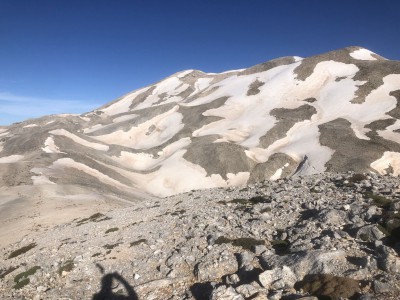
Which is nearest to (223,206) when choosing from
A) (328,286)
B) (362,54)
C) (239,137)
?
(328,286)

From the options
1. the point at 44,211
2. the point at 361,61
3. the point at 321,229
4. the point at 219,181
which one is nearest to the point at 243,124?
the point at 219,181

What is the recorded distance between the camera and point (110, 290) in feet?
62.8

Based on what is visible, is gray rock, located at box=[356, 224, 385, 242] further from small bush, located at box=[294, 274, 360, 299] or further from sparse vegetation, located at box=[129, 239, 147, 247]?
sparse vegetation, located at box=[129, 239, 147, 247]

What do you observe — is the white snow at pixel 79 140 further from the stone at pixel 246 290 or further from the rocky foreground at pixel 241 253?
the stone at pixel 246 290

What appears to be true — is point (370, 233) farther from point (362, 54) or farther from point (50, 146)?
point (362, 54)

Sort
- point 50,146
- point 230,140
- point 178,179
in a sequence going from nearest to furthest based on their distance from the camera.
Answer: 1. point 178,179
2. point 50,146
3. point 230,140

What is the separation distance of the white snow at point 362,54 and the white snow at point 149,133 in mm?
83417

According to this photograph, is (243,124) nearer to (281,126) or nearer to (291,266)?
(281,126)

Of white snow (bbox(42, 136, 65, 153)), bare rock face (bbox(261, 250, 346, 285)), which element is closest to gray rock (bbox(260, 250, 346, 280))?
bare rock face (bbox(261, 250, 346, 285))

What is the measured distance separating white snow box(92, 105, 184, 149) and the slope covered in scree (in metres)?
0.56

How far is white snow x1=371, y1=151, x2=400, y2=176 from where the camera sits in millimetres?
83812

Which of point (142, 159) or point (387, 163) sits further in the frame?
point (142, 159)

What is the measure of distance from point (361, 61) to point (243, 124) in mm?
62343

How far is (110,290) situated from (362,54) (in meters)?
164
